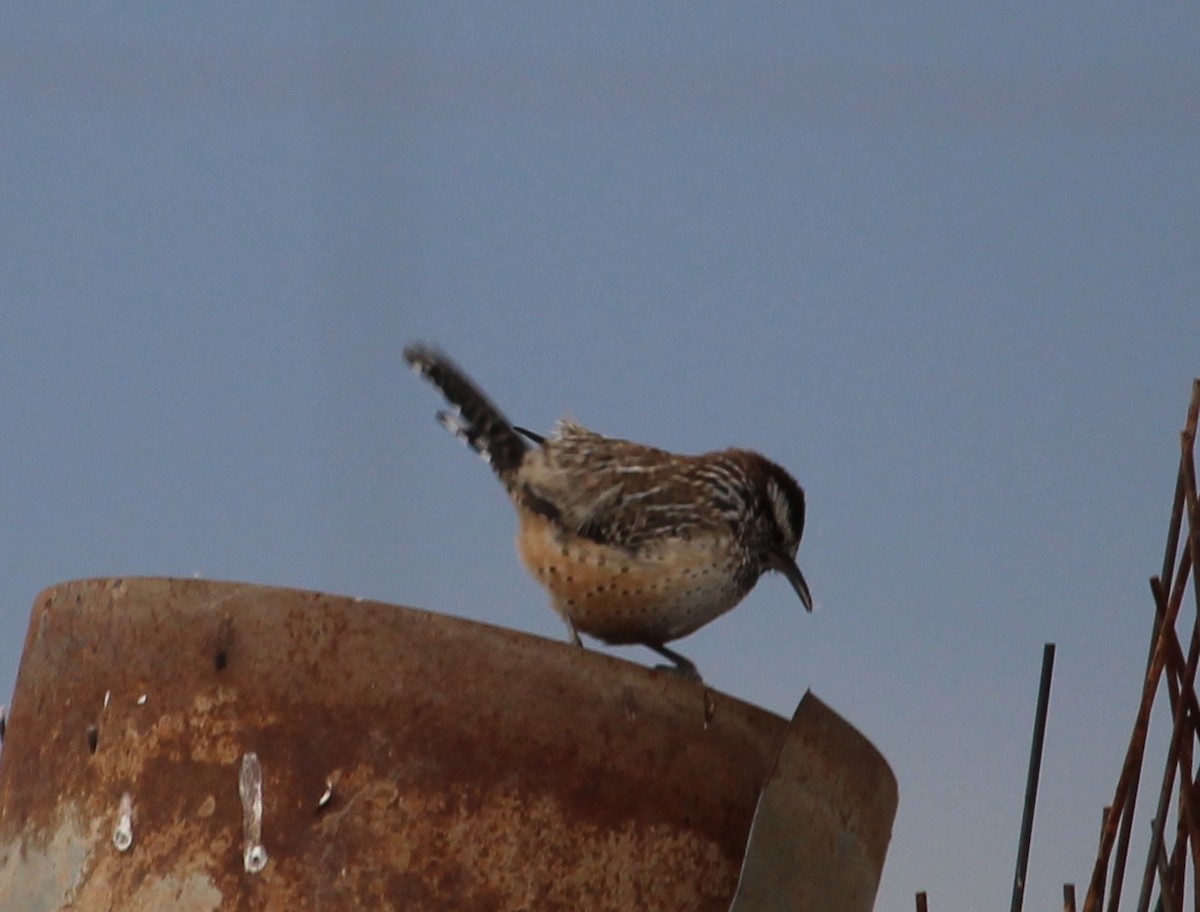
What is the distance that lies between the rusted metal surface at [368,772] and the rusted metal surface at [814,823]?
0.05 m

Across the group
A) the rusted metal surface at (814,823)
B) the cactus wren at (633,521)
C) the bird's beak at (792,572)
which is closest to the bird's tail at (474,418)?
the cactus wren at (633,521)

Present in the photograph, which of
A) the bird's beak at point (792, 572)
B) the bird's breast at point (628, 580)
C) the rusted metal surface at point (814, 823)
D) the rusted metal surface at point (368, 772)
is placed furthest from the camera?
the bird's beak at point (792, 572)

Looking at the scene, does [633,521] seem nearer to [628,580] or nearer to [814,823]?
[628,580]

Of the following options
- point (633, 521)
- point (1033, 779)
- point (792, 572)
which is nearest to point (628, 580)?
point (633, 521)

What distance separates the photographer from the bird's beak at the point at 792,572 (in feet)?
17.4

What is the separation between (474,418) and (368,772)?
2.52m

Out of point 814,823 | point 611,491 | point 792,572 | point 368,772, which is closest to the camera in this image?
point 368,772

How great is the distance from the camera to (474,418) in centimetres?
506

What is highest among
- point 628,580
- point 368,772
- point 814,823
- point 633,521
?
point 633,521

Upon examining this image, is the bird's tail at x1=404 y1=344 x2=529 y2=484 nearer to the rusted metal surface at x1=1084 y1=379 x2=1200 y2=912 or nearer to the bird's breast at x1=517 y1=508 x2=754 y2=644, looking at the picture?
the bird's breast at x1=517 y1=508 x2=754 y2=644

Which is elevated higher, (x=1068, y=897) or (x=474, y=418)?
(x=474, y=418)

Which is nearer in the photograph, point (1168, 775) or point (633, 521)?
point (1168, 775)

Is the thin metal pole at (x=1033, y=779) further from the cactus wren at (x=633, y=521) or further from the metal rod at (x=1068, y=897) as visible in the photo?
the cactus wren at (x=633, y=521)

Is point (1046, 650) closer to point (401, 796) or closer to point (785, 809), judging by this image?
point (785, 809)
